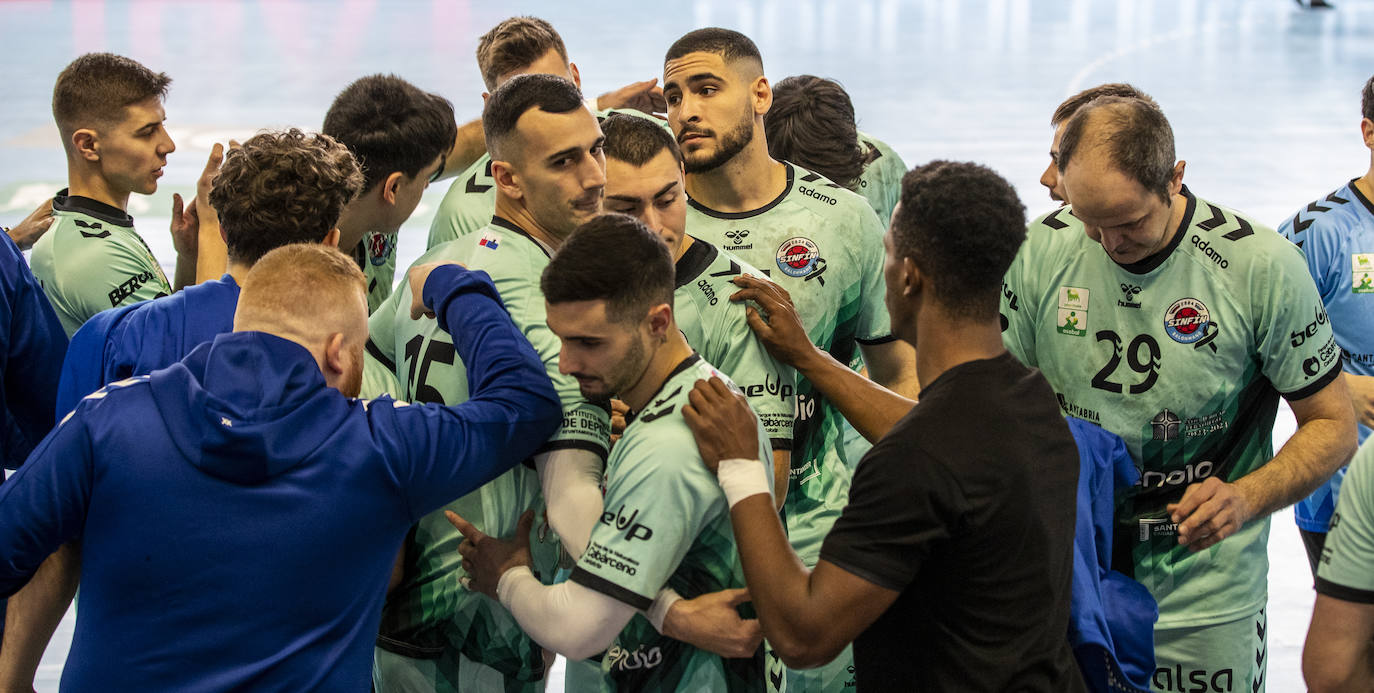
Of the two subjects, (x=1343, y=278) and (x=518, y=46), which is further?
(x=518, y=46)

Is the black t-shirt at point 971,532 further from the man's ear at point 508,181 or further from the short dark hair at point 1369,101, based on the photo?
the short dark hair at point 1369,101

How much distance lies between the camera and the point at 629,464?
296cm

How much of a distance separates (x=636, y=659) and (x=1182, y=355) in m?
1.97

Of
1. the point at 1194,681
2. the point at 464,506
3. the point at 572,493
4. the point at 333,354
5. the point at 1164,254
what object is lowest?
→ the point at 1194,681

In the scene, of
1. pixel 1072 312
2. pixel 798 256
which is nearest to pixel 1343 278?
pixel 1072 312

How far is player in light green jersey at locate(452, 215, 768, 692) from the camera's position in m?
2.93

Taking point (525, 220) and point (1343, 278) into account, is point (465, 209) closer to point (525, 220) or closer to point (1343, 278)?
point (525, 220)

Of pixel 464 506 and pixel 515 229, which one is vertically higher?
pixel 515 229

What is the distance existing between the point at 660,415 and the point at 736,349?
767 millimetres

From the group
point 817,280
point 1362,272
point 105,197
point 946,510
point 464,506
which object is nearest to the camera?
point 946,510

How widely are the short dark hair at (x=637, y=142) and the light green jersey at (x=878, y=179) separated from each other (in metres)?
2.20

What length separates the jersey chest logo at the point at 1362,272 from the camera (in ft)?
16.8

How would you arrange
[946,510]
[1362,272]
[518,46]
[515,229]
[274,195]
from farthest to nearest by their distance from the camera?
[518,46], [1362,272], [515,229], [274,195], [946,510]

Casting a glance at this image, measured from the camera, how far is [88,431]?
8.89ft
